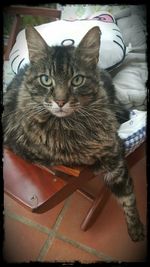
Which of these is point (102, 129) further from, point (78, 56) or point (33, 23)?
point (33, 23)

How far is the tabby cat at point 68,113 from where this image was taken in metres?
0.78

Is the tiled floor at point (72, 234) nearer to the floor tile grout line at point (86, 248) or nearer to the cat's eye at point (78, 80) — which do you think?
the floor tile grout line at point (86, 248)

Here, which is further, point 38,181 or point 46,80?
point 38,181

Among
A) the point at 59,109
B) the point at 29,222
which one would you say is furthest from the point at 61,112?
the point at 29,222

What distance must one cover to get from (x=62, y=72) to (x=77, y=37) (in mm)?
179

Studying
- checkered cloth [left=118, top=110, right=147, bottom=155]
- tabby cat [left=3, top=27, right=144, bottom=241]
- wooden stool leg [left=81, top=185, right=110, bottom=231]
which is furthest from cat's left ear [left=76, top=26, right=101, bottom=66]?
wooden stool leg [left=81, top=185, right=110, bottom=231]

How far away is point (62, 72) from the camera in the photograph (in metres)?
0.77

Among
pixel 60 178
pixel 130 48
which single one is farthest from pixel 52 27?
pixel 60 178

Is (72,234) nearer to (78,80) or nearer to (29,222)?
(29,222)

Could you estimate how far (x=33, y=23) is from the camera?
1012 mm

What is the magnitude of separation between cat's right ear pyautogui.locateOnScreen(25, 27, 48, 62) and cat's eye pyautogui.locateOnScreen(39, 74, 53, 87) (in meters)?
0.05

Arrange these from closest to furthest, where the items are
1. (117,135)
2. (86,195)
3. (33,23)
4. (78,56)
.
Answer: (78,56), (117,135), (33,23), (86,195)

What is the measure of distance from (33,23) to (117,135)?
15.5 inches

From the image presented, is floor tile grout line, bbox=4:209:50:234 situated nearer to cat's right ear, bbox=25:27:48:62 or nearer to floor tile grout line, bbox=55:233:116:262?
floor tile grout line, bbox=55:233:116:262
